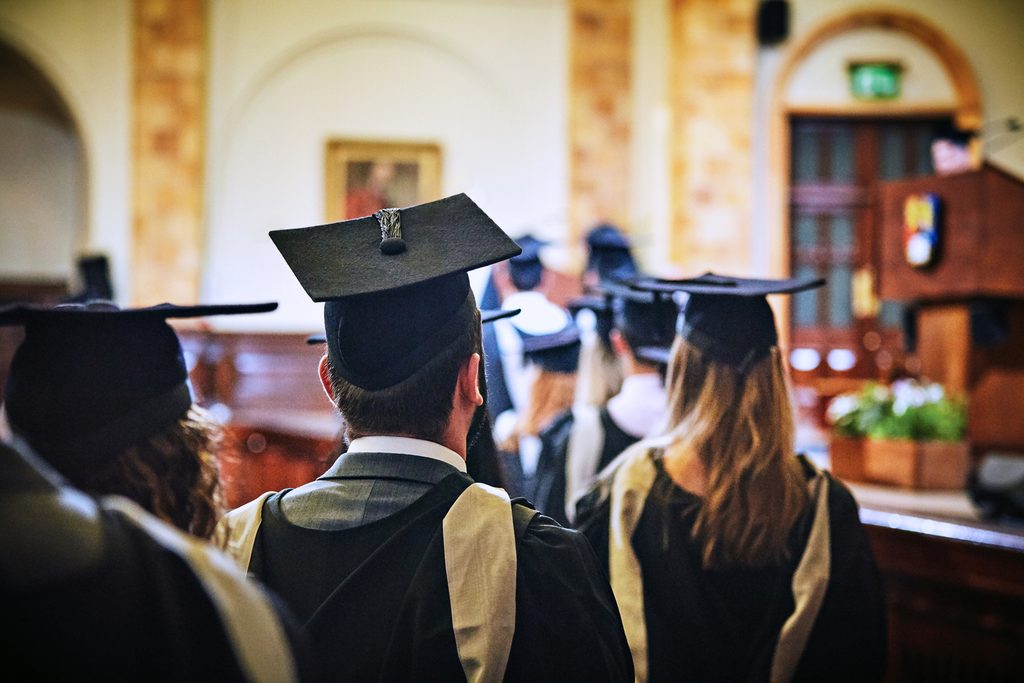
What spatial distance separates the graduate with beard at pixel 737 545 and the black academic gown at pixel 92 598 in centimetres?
149

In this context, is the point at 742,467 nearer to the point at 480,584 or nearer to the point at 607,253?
the point at 480,584

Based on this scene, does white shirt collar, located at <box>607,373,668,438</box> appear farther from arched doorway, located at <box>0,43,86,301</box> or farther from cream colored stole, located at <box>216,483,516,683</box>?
arched doorway, located at <box>0,43,86,301</box>

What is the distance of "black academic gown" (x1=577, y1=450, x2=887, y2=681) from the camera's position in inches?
A: 80.6

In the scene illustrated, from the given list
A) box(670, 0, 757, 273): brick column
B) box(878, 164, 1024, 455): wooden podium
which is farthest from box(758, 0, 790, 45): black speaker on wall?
box(878, 164, 1024, 455): wooden podium

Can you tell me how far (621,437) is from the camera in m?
2.94

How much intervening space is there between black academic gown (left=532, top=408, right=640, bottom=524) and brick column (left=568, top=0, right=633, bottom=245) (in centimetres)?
672

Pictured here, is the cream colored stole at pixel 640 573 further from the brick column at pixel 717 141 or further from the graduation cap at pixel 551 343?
the brick column at pixel 717 141

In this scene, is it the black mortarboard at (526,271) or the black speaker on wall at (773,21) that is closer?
the black mortarboard at (526,271)

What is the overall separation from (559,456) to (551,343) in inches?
31.0

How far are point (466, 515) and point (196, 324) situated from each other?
27.6 feet

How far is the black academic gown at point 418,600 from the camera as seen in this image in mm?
1302

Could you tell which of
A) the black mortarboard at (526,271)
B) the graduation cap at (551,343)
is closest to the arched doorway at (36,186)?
the black mortarboard at (526,271)

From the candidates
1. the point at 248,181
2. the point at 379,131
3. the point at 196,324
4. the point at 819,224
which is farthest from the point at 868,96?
the point at 196,324

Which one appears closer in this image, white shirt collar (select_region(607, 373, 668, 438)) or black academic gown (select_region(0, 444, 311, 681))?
black academic gown (select_region(0, 444, 311, 681))
